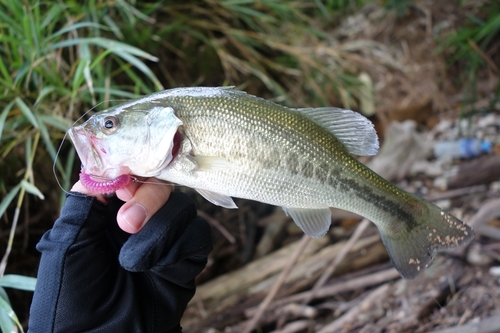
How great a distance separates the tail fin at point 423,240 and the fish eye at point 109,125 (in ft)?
3.17

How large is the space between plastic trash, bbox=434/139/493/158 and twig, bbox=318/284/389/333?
1686 millimetres

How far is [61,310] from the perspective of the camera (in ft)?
→ 4.23

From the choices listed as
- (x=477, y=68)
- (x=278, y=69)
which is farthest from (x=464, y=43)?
(x=278, y=69)

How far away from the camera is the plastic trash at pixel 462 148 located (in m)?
3.64

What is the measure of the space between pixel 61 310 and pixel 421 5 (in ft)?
16.8

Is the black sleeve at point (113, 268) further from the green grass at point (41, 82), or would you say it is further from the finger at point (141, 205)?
the green grass at point (41, 82)

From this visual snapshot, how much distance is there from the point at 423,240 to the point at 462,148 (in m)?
2.64

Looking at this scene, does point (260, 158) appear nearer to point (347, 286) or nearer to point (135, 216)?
point (135, 216)

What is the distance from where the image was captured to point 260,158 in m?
1.27

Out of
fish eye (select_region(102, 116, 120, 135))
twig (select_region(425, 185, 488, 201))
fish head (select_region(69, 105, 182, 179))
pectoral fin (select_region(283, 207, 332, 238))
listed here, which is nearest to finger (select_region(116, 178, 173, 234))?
fish head (select_region(69, 105, 182, 179))

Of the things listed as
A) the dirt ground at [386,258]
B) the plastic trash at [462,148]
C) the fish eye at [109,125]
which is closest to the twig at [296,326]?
the dirt ground at [386,258]

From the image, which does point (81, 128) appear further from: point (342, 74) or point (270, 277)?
point (342, 74)

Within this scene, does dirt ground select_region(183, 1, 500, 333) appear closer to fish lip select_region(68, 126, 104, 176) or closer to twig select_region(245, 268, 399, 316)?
twig select_region(245, 268, 399, 316)

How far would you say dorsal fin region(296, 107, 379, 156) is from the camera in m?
1.36
